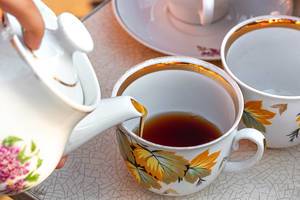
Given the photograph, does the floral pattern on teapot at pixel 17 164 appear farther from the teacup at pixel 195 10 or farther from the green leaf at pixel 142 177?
the teacup at pixel 195 10

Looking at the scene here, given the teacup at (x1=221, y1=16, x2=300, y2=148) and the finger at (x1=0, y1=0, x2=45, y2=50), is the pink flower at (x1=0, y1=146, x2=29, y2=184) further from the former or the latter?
the teacup at (x1=221, y1=16, x2=300, y2=148)

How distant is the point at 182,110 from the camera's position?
0.60 m

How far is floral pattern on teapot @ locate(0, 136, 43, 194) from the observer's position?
15.8 inches

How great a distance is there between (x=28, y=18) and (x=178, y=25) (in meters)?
0.39

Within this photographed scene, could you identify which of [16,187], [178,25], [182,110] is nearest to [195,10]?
[178,25]

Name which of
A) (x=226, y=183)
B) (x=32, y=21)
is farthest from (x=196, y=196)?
(x=32, y=21)

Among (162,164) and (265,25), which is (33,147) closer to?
(162,164)

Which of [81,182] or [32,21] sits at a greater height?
[32,21]

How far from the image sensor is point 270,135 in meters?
0.57

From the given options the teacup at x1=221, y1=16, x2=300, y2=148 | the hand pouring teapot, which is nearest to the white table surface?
the teacup at x1=221, y1=16, x2=300, y2=148

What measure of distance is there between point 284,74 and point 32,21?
38 centimetres

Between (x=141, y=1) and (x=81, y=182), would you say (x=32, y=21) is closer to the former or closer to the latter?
(x=81, y=182)

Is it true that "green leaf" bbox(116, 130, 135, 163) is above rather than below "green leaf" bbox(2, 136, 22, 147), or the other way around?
below


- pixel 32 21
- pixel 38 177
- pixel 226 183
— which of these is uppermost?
pixel 32 21
